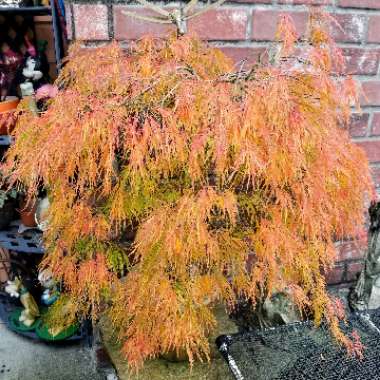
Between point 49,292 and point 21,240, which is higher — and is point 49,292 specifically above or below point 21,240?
below

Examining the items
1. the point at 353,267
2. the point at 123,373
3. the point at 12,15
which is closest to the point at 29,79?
the point at 12,15

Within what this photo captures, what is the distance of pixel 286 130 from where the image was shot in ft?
2.38

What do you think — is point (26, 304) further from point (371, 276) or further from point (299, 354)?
point (371, 276)

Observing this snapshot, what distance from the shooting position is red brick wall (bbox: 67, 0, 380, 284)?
103 centimetres

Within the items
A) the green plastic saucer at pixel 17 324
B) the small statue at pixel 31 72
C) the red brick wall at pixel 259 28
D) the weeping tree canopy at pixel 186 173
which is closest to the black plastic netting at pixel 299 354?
the weeping tree canopy at pixel 186 173

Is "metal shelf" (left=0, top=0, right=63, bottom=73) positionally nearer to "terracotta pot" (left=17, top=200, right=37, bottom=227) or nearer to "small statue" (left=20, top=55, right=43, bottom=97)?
"small statue" (left=20, top=55, right=43, bottom=97)

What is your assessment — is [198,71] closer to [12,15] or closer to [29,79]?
[29,79]

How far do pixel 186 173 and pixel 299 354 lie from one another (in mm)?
533

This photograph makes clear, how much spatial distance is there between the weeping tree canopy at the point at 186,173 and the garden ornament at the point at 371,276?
234 millimetres

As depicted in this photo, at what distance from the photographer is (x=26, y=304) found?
1708 mm

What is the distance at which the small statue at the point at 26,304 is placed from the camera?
1.71 metres

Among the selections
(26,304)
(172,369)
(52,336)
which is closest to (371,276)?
(172,369)

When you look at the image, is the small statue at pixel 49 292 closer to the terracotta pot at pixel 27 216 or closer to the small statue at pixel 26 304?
the small statue at pixel 26 304

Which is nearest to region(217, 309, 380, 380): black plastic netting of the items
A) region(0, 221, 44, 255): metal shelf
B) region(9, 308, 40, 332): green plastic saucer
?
region(0, 221, 44, 255): metal shelf
